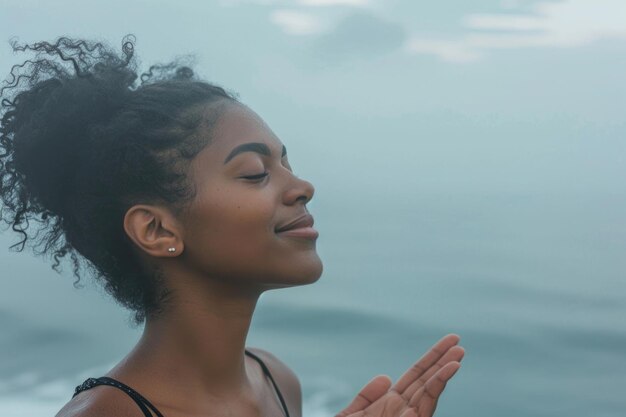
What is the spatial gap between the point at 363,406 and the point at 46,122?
1.24 meters

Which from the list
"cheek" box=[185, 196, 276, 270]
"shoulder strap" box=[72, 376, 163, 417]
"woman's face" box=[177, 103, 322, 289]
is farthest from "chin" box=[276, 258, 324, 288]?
"shoulder strap" box=[72, 376, 163, 417]

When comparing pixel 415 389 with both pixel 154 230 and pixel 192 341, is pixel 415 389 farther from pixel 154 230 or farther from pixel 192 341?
pixel 154 230

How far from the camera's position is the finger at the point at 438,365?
3.21 m

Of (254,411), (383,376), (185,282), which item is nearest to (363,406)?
(383,376)

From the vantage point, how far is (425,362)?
10.7 ft

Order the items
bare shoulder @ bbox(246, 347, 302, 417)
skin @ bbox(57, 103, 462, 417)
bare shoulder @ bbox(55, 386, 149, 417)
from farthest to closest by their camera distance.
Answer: bare shoulder @ bbox(246, 347, 302, 417) < skin @ bbox(57, 103, 462, 417) < bare shoulder @ bbox(55, 386, 149, 417)

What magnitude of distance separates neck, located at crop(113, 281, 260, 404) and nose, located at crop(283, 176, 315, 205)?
30 cm

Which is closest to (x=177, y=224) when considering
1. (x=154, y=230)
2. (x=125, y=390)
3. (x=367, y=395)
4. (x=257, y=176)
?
(x=154, y=230)

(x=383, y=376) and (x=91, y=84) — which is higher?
(x=91, y=84)

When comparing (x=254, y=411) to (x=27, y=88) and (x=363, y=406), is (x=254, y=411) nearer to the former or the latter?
(x=363, y=406)

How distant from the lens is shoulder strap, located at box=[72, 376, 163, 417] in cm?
310

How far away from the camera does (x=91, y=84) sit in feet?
10.9

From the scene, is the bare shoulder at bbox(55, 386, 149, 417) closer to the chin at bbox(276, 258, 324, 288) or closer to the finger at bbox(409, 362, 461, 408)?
the chin at bbox(276, 258, 324, 288)

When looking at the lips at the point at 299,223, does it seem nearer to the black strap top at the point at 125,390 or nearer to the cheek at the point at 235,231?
the cheek at the point at 235,231
